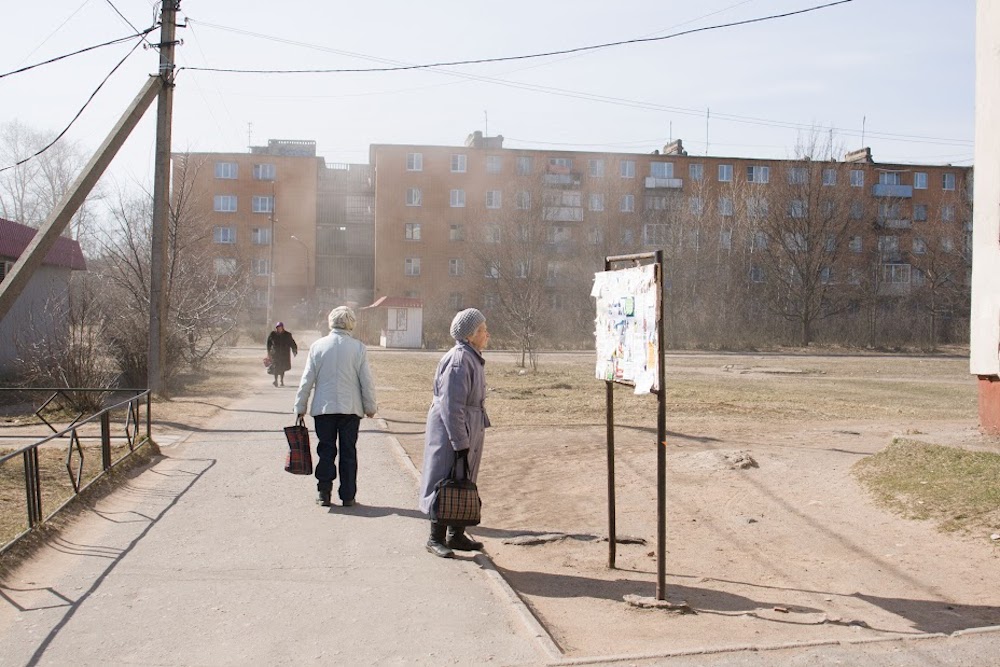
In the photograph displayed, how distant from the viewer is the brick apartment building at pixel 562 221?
6044 centimetres

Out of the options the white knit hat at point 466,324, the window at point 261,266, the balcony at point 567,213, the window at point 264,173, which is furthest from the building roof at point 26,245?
the window at point 264,173

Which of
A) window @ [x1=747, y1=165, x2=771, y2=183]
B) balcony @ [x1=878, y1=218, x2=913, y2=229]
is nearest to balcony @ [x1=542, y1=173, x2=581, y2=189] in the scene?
window @ [x1=747, y1=165, x2=771, y2=183]

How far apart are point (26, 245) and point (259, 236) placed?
4910 centimetres

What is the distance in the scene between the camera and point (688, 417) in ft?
55.5

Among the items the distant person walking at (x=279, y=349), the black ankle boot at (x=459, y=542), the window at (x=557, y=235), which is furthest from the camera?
the window at (x=557, y=235)

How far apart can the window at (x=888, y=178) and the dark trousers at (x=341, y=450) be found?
65.9 metres

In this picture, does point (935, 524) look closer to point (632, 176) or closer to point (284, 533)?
point (284, 533)

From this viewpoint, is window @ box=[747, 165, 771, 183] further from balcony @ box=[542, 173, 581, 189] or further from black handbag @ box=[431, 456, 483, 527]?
black handbag @ box=[431, 456, 483, 527]

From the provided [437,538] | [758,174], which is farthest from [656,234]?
[437,538]

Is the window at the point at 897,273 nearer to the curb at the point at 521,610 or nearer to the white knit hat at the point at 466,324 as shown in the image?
the white knit hat at the point at 466,324

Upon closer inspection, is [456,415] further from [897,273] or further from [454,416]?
[897,273]

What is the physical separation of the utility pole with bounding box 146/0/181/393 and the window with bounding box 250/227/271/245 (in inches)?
2123

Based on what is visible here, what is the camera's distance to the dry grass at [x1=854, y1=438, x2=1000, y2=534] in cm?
800

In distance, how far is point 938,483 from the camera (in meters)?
8.90
